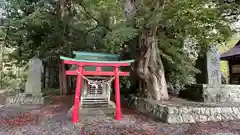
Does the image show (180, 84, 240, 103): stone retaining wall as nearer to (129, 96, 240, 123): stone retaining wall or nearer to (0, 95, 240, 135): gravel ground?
(129, 96, 240, 123): stone retaining wall

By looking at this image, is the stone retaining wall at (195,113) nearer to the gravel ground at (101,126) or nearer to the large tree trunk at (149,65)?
the gravel ground at (101,126)

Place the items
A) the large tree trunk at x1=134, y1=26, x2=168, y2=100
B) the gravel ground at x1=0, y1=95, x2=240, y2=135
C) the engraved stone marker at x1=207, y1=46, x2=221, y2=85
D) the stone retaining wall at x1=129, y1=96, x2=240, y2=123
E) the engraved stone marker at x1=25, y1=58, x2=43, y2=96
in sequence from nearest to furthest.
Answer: the gravel ground at x1=0, y1=95, x2=240, y2=135 → the stone retaining wall at x1=129, y1=96, x2=240, y2=123 → the large tree trunk at x1=134, y1=26, x2=168, y2=100 → the engraved stone marker at x1=207, y1=46, x2=221, y2=85 → the engraved stone marker at x1=25, y1=58, x2=43, y2=96

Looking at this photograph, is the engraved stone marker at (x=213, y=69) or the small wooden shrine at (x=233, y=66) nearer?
the engraved stone marker at (x=213, y=69)

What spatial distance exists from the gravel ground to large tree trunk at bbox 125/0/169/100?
4.79ft

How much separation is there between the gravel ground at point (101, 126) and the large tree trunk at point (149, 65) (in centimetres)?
146

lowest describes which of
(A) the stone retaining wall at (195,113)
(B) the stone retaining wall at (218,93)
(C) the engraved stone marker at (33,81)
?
(A) the stone retaining wall at (195,113)

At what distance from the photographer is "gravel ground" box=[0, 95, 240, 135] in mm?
5094

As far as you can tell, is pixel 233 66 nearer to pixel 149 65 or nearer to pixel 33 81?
pixel 149 65

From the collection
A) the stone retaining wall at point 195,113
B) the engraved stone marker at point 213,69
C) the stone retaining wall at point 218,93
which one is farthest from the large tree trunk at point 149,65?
the engraved stone marker at point 213,69

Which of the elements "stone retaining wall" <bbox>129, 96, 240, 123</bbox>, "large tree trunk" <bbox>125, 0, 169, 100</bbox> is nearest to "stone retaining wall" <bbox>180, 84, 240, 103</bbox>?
"stone retaining wall" <bbox>129, 96, 240, 123</bbox>

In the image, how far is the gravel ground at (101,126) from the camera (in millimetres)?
5094

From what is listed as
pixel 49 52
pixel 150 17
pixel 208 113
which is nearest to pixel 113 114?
pixel 208 113

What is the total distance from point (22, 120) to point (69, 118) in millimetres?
1552

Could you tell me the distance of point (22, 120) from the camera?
6.21m
